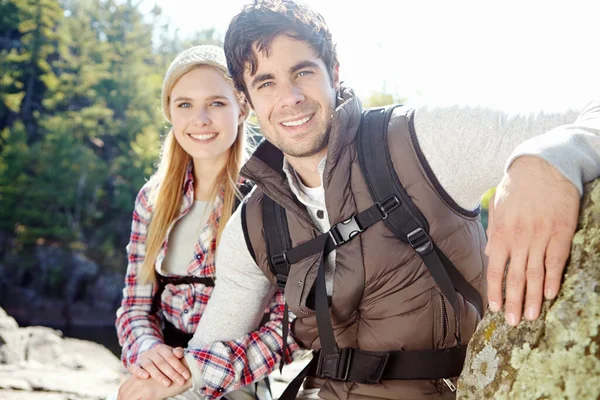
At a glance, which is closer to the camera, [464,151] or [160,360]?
[464,151]

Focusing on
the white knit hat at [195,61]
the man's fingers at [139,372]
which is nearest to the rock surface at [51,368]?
the man's fingers at [139,372]

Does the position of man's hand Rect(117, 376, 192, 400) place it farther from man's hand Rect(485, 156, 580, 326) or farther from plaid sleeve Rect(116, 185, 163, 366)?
man's hand Rect(485, 156, 580, 326)

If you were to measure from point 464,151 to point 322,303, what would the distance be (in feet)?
2.25

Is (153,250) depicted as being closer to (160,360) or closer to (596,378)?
(160,360)

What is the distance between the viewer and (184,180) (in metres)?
3.30

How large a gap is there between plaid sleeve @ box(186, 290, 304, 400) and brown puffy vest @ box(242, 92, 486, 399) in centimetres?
45

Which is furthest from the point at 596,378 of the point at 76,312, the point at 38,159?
the point at 38,159

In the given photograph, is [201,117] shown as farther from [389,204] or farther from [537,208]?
[537,208]

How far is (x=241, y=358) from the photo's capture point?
253 cm

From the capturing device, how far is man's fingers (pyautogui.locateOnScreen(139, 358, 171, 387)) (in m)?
2.45

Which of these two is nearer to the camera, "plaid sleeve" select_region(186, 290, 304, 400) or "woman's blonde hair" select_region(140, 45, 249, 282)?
"plaid sleeve" select_region(186, 290, 304, 400)

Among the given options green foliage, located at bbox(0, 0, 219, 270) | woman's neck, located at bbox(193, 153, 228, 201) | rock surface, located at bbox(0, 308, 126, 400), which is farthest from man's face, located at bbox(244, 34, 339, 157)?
green foliage, located at bbox(0, 0, 219, 270)

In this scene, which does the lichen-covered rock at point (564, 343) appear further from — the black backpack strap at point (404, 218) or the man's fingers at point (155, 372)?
the man's fingers at point (155, 372)

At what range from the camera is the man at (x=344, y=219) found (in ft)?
6.57
